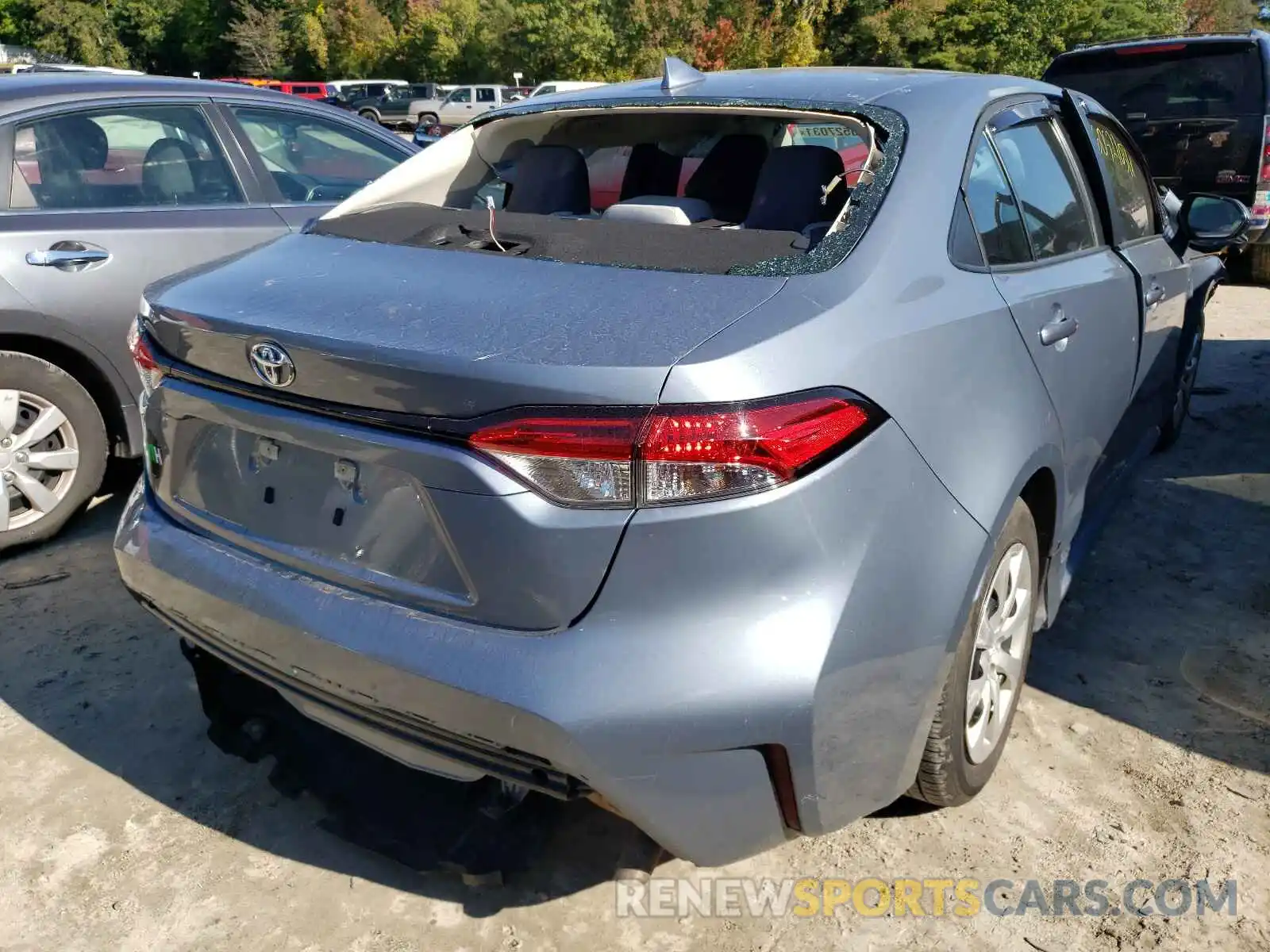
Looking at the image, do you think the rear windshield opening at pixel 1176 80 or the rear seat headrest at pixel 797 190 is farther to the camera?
the rear windshield opening at pixel 1176 80

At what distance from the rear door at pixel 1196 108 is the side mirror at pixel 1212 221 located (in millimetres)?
4202

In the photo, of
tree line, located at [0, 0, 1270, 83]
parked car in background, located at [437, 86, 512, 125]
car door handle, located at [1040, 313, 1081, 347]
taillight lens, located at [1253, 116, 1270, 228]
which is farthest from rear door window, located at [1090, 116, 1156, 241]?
parked car in background, located at [437, 86, 512, 125]

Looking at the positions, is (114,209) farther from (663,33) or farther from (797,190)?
(663,33)

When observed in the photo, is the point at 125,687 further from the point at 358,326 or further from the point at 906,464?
the point at 906,464

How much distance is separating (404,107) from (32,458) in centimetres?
3692

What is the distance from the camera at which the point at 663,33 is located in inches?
1473

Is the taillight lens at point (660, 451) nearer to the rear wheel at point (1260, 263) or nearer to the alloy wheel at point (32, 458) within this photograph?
the alloy wheel at point (32, 458)

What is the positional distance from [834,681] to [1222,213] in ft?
10.3

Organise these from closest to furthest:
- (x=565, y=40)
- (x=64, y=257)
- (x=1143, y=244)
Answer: (x=1143, y=244) < (x=64, y=257) < (x=565, y=40)

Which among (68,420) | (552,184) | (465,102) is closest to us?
(552,184)

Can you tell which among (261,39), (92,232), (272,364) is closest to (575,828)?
(272,364)

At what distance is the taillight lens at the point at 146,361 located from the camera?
2.37m

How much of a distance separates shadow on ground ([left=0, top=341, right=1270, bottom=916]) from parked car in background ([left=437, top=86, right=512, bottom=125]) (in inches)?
1335

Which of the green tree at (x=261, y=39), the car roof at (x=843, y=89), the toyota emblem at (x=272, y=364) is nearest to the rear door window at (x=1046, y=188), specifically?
the car roof at (x=843, y=89)
